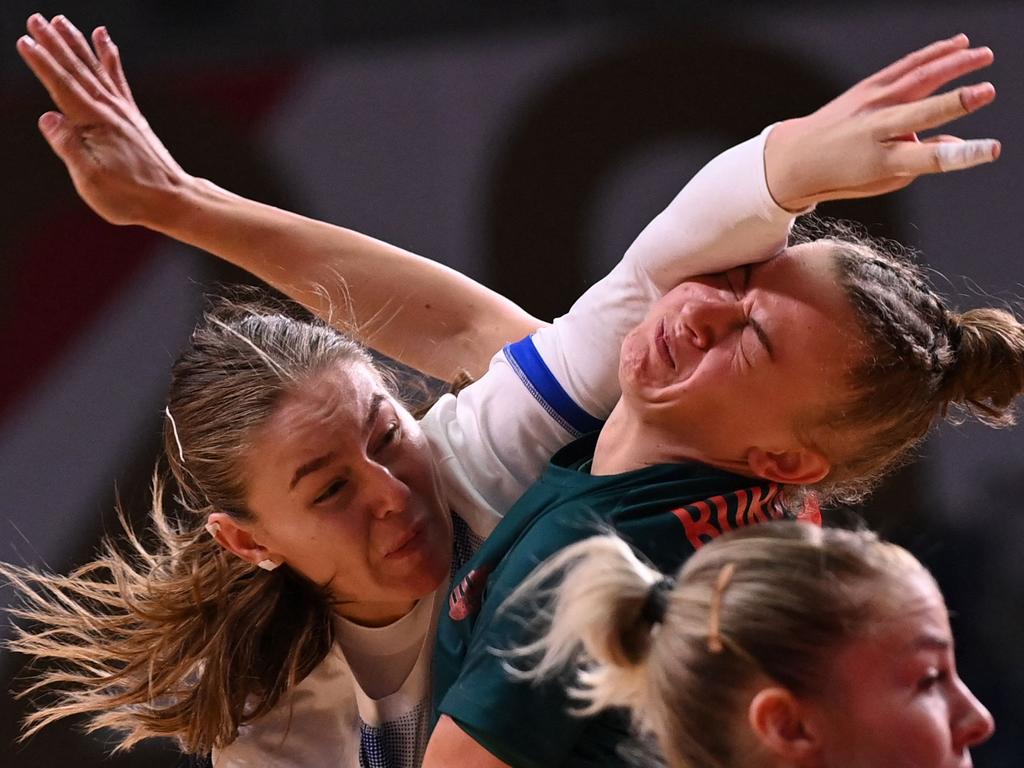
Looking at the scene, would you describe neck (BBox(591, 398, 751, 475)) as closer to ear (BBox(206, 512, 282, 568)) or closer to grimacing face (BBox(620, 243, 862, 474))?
grimacing face (BBox(620, 243, 862, 474))

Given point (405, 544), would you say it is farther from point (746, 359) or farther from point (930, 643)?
point (930, 643)

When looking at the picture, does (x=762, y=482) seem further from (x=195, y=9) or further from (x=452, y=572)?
(x=195, y=9)

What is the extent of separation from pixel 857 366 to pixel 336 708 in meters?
0.70

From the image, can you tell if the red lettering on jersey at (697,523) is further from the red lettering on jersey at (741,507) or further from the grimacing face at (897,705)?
the grimacing face at (897,705)

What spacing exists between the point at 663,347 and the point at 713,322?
0.05 m

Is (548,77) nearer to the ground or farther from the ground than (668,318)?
nearer to the ground

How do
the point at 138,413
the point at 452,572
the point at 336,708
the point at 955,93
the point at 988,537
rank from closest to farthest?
the point at 955,93
the point at 452,572
the point at 336,708
the point at 988,537
the point at 138,413

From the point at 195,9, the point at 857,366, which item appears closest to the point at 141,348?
the point at 195,9

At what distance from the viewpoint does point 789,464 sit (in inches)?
→ 49.6

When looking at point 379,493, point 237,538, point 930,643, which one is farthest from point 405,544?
point 930,643

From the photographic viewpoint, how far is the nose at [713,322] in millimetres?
1233

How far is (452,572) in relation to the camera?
4.79 ft

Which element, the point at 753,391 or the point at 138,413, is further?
the point at 138,413

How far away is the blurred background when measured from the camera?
7.43 ft
